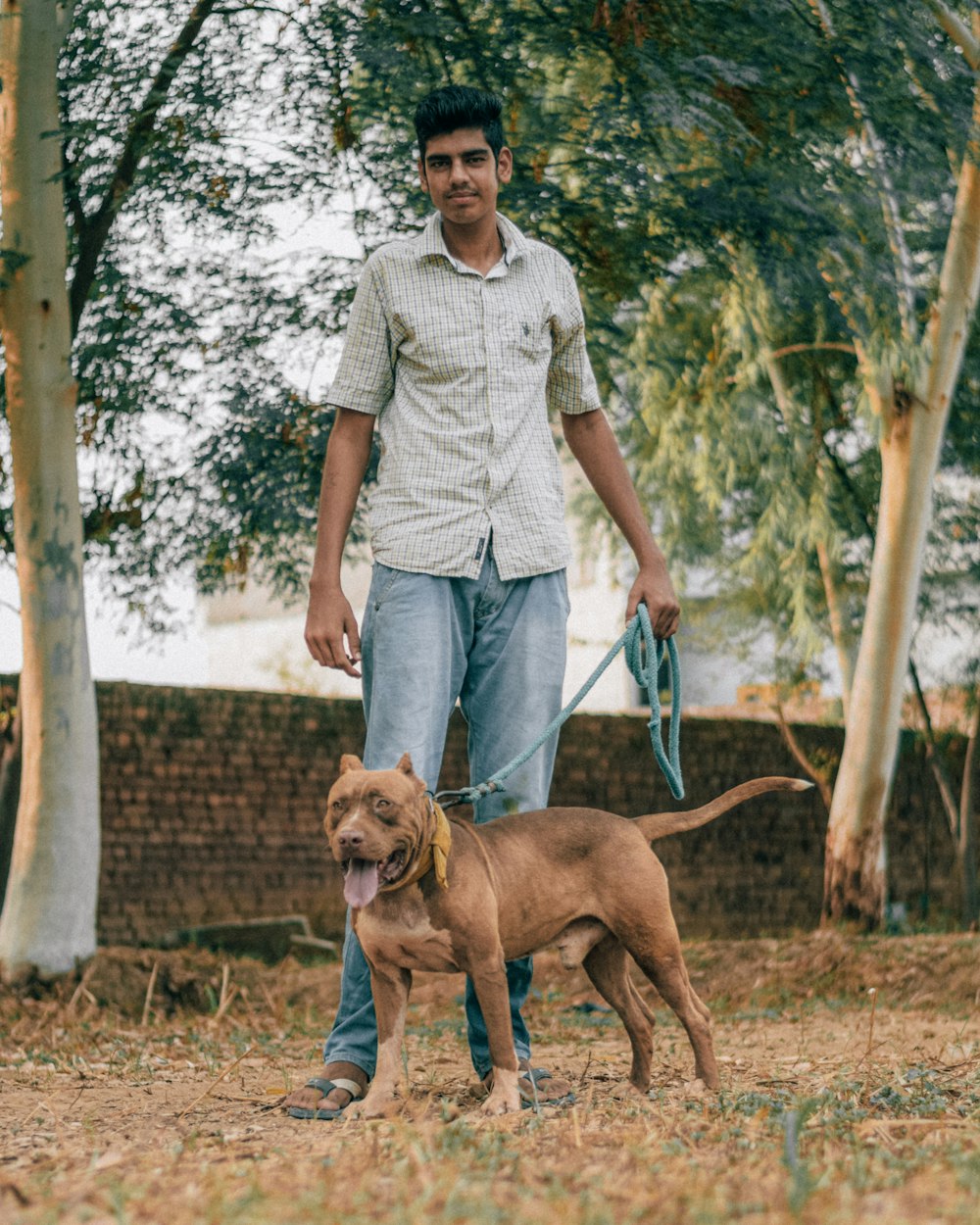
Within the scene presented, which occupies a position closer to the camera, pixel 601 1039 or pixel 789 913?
pixel 601 1039

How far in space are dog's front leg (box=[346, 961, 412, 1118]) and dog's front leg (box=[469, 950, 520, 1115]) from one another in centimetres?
21

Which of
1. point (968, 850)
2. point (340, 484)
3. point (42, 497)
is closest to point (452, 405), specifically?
point (340, 484)

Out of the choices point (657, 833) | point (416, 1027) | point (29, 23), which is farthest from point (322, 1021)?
point (29, 23)

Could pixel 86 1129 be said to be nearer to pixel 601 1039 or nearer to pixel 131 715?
pixel 601 1039

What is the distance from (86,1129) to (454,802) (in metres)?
1.29

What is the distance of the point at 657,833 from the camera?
4.45 metres

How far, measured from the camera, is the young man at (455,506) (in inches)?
172

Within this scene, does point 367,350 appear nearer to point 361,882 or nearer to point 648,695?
point 648,695

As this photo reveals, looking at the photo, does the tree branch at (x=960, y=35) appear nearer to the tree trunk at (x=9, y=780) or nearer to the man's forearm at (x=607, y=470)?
the man's forearm at (x=607, y=470)

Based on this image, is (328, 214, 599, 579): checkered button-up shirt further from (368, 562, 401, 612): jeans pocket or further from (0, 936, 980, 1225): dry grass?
(0, 936, 980, 1225): dry grass

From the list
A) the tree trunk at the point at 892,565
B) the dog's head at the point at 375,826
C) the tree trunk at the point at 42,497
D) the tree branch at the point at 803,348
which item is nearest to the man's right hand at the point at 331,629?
the dog's head at the point at 375,826

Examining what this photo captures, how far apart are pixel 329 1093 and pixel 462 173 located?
8.56 ft

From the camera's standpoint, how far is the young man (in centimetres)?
436

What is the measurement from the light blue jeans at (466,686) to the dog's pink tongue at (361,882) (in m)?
0.51
